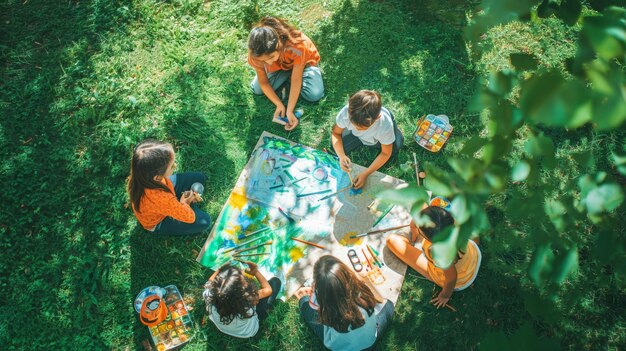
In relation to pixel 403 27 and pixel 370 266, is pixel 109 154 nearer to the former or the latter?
pixel 370 266

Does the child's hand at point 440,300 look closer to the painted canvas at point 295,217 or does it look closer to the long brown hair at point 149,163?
the painted canvas at point 295,217

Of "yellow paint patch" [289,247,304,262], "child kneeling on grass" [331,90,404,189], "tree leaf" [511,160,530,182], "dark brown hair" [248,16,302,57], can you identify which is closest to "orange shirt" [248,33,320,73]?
"dark brown hair" [248,16,302,57]

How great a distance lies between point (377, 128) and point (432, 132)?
81 centimetres

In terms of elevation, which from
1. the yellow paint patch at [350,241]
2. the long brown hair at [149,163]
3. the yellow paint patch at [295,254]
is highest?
the long brown hair at [149,163]

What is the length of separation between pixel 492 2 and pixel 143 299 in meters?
3.92

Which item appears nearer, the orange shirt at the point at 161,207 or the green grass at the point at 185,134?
the orange shirt at the point at 161,207

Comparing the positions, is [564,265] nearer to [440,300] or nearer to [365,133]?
[440,300]

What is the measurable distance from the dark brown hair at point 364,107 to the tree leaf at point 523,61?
76.3 inches

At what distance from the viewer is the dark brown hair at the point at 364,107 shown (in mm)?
3619

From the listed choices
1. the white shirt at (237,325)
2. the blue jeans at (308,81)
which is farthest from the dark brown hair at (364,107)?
the white shirt at (237,325)

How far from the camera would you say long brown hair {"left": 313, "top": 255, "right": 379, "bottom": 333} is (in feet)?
10.6

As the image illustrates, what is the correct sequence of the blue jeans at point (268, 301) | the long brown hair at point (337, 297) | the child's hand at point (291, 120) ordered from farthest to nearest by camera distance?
the child's hand at point (291, 120)
the blue jeans at point (268, 301)
the long brown hair at point (337, 297)

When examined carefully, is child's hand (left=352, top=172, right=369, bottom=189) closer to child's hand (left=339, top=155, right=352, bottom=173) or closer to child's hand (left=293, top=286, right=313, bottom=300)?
child's hand (left=339, top=155, right=352, bottom=173)

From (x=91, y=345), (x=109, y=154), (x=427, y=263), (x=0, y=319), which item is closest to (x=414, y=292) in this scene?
(x=427, y=263)
